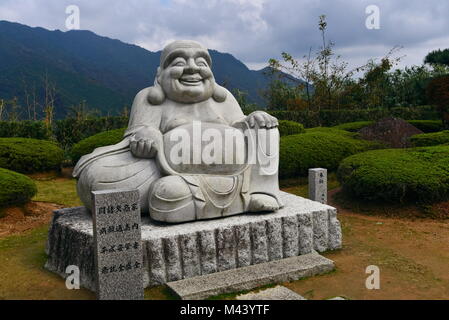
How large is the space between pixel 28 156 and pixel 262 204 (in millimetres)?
6963

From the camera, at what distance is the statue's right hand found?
15.0 ft

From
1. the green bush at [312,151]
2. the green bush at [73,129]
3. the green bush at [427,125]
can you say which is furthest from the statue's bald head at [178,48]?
the green bush at [427,125]

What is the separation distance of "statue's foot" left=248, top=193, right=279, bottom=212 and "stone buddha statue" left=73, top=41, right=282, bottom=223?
0.01m

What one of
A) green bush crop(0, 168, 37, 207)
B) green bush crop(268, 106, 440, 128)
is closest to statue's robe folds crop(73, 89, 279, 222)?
green bush crop(0, 168, 37, 207)

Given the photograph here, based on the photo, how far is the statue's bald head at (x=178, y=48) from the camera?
4977mm

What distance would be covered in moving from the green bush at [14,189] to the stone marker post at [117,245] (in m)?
3.71

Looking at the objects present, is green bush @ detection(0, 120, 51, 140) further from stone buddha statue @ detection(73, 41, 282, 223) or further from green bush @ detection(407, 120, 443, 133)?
green bush @ detection(407, 120, 443, 133)

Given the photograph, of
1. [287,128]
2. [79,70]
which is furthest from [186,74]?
[79,70]

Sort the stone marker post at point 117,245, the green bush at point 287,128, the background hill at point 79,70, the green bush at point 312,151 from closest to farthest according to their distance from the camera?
the stone marker post at point 117,245 < the green bush at point 312,151 < the green bush at point 287,128 < the background hill at point 79,70

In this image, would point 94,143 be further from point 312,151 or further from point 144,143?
point 144,143

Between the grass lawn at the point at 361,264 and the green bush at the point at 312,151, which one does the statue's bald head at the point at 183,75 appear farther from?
the green bush at the point at 312,151

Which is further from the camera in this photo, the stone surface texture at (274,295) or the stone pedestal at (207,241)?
the stone pedestal at (207,241)

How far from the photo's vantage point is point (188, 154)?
4570 mm
